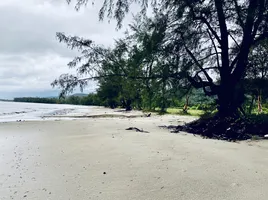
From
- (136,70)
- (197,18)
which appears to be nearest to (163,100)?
(136,70)

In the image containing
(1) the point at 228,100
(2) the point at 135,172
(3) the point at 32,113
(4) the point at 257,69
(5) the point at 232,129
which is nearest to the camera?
(2) the point at 135,172

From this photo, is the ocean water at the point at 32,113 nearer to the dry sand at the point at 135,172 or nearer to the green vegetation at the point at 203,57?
the green vegetation at the point at 203,57

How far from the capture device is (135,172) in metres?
4.29

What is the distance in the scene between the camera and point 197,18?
10.4 meters

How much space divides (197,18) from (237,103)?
3.90m

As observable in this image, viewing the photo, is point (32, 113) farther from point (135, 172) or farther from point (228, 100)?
point (135, 172)

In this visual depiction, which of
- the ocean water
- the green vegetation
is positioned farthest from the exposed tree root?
the ocean water

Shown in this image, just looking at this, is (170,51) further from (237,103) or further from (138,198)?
(138,198)

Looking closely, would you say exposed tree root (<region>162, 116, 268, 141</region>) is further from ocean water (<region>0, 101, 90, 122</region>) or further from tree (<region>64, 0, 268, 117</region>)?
ocean water (<region>0, 101, 90, 122</region>)

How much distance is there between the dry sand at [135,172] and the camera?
3408 mm

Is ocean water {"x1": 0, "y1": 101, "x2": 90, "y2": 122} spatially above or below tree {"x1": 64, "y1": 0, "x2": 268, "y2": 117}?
below

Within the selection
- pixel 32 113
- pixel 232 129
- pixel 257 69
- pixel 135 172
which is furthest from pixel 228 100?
pixel 32 113

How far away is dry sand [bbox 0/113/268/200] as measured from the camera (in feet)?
11.2

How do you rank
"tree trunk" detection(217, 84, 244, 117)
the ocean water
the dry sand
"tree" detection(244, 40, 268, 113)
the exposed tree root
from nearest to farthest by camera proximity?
the dry sand
the exposed tree root
"tree trunk" detection(217, 84, 244, 117)
"tree" detection(244, 40, 268, 113)
the ocean water
